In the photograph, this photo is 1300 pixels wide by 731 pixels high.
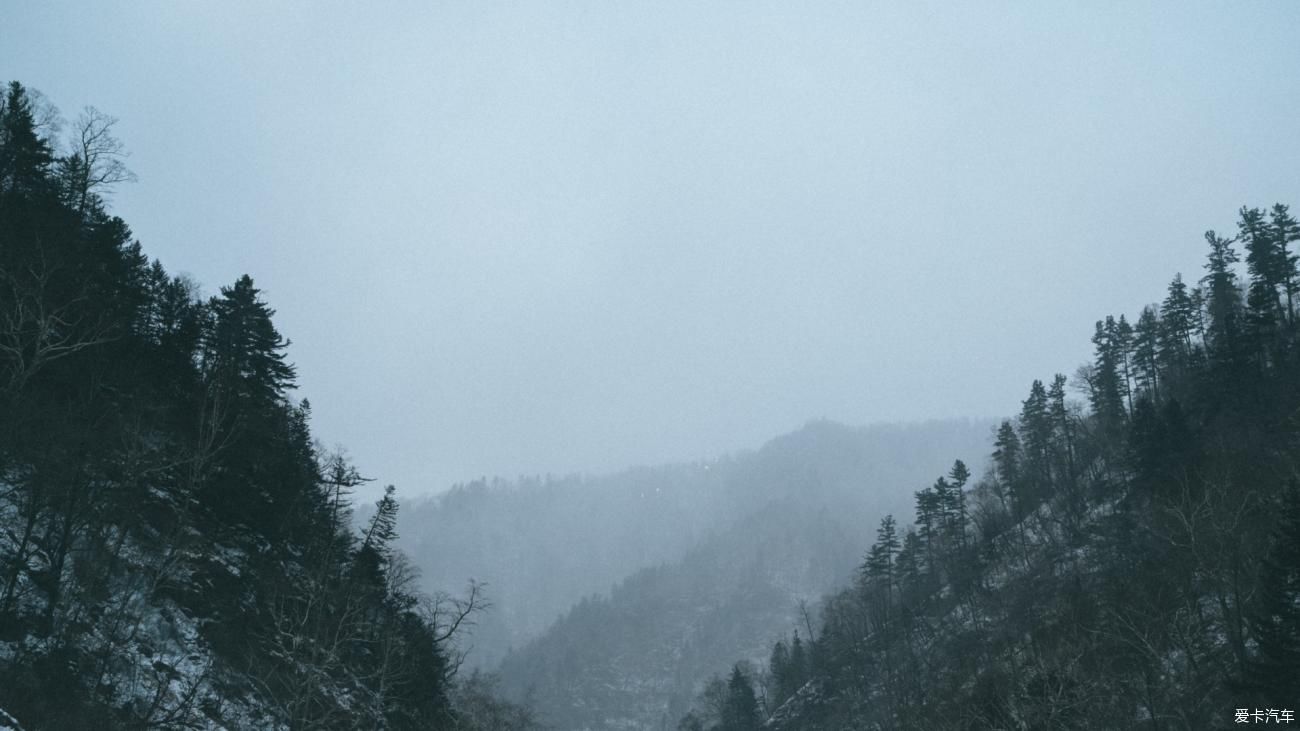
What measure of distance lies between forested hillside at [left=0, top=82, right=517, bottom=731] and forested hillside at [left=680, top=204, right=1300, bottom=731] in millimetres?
32300

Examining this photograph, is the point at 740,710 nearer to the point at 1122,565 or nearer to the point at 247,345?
the point at 1122,565

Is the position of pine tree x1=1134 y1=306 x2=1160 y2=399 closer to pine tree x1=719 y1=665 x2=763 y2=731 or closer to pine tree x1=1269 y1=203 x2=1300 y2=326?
pine tree x1=1269 y1=203 x2=1300 y2=326

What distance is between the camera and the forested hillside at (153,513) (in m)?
19.6

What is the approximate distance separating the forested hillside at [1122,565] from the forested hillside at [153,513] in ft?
106

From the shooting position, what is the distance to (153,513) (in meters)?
28.3

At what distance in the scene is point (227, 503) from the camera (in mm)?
35438

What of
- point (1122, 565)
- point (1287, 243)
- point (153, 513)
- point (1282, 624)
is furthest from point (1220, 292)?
point (153, 513)

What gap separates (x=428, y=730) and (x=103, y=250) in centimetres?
3182

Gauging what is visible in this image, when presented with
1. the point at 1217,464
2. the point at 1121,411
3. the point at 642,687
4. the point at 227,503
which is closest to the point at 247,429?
the point at 227,503

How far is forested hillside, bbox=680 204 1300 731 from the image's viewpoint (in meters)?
30.0

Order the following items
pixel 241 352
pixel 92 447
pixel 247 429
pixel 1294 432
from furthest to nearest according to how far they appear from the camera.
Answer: pixel 1294 432 → pixel 241 352 → pixel 247 429 → pixel 92 447

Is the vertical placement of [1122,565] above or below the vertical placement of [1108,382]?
below

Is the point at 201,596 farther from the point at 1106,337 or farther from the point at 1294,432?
the point at 1106,337

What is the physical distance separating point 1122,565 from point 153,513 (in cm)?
6446
